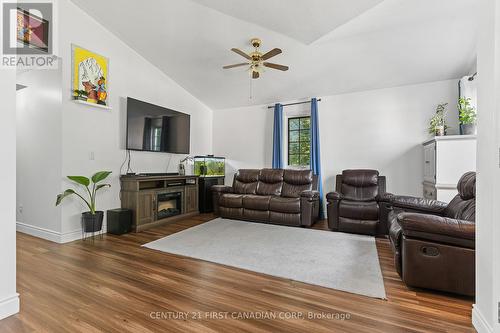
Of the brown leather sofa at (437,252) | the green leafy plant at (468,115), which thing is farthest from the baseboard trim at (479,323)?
the green leafy plant at (468,115)

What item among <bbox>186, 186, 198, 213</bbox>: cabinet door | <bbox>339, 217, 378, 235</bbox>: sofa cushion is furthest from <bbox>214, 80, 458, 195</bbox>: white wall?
<bbox>186, 186, 198, 213</bbox>: cabinet door

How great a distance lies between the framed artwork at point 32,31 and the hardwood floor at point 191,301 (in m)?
2.75

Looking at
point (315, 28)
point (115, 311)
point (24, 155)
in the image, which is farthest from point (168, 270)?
point (315, 28)

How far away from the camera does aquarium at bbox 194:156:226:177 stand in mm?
5762

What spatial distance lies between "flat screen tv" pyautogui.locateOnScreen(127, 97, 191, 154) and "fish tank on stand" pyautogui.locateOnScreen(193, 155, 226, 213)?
0.54m

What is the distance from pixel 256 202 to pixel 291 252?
1.64m

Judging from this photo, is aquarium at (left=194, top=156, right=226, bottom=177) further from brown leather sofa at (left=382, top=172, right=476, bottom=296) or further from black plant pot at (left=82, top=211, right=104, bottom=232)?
brown leather sofa at (left=382, top=172, right=476, bottom=296)

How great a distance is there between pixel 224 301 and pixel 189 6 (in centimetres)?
372

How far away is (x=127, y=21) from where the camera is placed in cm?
379

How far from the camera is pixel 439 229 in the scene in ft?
6.40

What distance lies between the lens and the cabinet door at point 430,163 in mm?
3691

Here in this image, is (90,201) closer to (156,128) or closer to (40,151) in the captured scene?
(40,151)

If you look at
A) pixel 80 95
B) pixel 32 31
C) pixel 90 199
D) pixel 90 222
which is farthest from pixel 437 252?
pixel 32 31

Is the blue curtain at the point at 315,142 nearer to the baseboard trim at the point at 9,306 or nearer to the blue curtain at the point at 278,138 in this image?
the blue curtain at the point at 278,138
